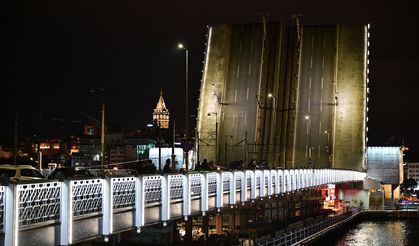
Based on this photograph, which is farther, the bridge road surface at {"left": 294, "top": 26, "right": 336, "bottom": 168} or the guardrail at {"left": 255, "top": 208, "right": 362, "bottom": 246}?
the bridge road surface at {"left": 294, "top": 26, "right": 336, "bottom": 168}

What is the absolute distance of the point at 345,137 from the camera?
173 feet

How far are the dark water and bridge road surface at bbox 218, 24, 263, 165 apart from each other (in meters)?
9.59

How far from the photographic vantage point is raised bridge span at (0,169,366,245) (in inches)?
372

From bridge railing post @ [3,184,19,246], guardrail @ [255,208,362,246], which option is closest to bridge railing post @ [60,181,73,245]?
bridge railing post @ [3,184,19,246]

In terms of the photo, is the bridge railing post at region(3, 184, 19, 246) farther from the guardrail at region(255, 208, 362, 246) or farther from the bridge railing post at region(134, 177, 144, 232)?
the guardrail at region(255, 208, 362, 246)

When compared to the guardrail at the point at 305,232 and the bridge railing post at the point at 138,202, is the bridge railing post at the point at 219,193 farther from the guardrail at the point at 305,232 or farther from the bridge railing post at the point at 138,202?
the guardrail at the point at 305,232

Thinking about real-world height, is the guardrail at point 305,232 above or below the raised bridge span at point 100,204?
below

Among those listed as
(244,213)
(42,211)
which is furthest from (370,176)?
(42,211)

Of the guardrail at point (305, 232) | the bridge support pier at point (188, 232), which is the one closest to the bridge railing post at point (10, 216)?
the guardrail at point (305, 232)

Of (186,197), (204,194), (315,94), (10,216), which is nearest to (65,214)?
(10,216)

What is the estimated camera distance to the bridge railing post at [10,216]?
9.02 metres

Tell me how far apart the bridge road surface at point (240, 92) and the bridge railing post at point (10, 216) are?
39.6 m

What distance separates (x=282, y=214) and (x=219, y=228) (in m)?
13.6

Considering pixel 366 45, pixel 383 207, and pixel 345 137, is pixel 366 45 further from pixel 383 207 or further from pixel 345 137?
pixel 383 207
